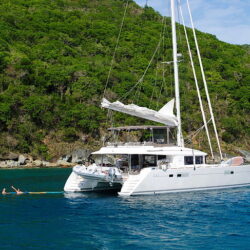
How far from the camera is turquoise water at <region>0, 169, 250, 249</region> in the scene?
10312mm

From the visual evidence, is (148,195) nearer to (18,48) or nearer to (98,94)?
(98,94)

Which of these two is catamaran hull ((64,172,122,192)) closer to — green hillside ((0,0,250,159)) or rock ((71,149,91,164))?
green hillside ((0,0,250,159))

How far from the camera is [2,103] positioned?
4762cm

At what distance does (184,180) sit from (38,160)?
29586 millimetres

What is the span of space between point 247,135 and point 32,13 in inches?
2033

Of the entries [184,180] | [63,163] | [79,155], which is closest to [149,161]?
[184,180]

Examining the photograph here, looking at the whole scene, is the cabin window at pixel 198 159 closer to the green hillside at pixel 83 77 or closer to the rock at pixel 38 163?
the green hillside at pixel 83 77

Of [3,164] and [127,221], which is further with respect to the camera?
[3,164]

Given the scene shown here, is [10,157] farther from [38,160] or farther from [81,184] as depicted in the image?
[81,184]

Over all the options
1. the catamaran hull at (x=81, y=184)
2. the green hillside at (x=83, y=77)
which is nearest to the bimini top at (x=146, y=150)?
the catamaran hull at (x=81, y=184)

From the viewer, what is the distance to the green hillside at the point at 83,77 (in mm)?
49125

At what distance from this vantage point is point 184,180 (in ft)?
58.9

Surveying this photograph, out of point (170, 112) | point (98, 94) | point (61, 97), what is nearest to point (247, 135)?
point (98, 94)

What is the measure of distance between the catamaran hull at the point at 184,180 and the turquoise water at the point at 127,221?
430 millimetres
